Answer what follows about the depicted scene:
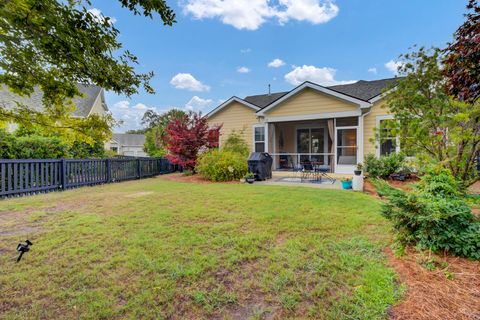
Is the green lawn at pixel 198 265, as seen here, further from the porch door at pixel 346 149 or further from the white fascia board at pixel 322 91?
the white fascia board at pixel 322 91

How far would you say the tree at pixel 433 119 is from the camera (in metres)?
3.62

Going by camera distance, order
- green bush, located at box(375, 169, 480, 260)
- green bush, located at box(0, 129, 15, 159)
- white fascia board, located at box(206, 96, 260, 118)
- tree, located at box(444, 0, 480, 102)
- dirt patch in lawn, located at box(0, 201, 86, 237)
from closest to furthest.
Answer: tree, located at box(444, 0, 480, 102) < green bush, located at box(375, 169, 480, 260) < dirt patch in lawn, located at box(0, 201, 86, 237) < green bush, located at box(0, 129, 15, 159) < white fascia board, located at box(206, 96, 260, 118)

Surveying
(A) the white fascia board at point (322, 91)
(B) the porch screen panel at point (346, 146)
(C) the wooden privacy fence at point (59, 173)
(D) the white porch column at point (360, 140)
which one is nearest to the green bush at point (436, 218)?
(D) the white porch column at point (360, 140)

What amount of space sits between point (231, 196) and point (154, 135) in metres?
22.4

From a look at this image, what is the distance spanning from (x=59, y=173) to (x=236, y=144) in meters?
8.65

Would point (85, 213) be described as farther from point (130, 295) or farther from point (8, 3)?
point (8, 3)

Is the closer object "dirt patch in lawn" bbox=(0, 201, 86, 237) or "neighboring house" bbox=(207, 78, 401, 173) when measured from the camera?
"dirt patch in lawn" bbox=(0, 201, 86, 237)

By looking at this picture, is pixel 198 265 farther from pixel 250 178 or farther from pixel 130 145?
pixel 130 145

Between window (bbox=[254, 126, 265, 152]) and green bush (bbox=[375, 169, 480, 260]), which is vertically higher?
window (bbox=[254, 126, 265, 152])

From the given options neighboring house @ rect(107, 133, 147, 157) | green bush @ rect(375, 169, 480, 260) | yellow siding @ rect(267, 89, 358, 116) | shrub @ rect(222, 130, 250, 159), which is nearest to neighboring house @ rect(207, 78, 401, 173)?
yellow siding @ rect(267, 89, 358, 116)

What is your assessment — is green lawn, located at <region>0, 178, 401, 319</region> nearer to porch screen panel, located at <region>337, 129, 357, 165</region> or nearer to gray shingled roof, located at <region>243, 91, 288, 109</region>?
porch screen panel, located at <region>337, 129, 357, 165</region>

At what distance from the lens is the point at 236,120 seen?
563 inches

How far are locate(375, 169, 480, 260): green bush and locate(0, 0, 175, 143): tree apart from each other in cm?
367

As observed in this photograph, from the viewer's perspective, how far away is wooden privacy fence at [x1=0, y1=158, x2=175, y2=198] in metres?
7.26
